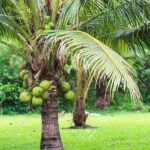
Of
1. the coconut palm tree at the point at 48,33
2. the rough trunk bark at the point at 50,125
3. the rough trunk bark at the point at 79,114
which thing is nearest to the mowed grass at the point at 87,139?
the rough trunk bark at the point at 79,114

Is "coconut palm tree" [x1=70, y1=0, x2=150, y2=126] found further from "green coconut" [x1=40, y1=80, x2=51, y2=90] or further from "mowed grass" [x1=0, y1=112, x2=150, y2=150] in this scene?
"mowed grass" [x1=0, y1=112, x2=150, y2=150]

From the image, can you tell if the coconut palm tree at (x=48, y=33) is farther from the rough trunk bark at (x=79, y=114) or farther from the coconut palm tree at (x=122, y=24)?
the rough trunk bark at (x=79, y=114)

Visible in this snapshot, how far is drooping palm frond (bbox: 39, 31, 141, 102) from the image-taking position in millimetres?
6422

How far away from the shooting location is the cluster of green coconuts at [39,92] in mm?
8172

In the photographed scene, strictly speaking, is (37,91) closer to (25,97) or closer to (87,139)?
(25,97)

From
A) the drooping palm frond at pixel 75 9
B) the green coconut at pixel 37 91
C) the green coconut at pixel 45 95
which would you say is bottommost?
the green coconut at pixel 45 95

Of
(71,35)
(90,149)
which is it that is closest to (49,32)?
(71,35)

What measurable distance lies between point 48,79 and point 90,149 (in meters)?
3.25

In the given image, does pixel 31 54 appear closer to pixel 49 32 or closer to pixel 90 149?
pixel 49 32

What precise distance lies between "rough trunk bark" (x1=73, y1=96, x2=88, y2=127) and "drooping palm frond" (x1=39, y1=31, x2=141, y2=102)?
347 inches

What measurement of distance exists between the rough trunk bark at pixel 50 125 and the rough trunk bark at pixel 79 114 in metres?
7.34

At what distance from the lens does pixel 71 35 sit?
7.41 m

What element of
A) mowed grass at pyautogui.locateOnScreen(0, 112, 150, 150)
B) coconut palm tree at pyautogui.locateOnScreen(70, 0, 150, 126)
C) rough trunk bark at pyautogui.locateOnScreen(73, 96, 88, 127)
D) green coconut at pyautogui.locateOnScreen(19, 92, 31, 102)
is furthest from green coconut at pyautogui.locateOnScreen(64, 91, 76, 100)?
rough trunk bark at pyautogui.locateOnScreen(73, 96, 88, 127)

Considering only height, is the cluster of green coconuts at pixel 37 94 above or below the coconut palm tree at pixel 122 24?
below
